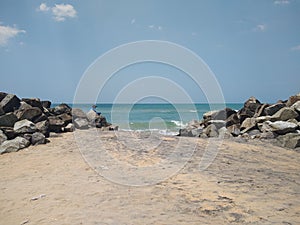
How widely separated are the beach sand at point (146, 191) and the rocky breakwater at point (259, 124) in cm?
417

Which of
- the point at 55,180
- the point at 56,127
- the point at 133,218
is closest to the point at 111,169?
the point at 55,180

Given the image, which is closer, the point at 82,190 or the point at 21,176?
the point at 82,190

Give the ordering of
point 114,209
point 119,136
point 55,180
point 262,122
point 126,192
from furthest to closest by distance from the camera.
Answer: point 262,122 → point 119,136 → point 55,180 → point 126,192 → point 114,209

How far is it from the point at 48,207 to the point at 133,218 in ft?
4.41

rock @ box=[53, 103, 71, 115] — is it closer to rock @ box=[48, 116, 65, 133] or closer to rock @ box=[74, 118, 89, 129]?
rock @ box=[74, 118, 89, 129]

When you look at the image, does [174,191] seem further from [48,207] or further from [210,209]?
[48,207]

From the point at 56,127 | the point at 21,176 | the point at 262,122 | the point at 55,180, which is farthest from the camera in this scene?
the point at 262,122

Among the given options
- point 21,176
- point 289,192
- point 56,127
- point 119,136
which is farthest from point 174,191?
point 56,127

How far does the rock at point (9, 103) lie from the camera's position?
1049cm

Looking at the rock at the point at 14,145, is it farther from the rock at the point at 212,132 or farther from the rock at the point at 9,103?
the rock at the point at 212,132

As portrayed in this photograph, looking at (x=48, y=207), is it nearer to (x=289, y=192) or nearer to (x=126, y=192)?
(x=126, y=192)

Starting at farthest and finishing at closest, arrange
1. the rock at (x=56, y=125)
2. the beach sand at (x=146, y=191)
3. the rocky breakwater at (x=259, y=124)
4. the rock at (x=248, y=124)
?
the rock at (x=248, y=124)
the rocky breakwater at (x=259, y=124)
the rock at (x=56, y=125)
the beach sand at (x=146, y=191)

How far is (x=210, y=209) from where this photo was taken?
13.0 feet

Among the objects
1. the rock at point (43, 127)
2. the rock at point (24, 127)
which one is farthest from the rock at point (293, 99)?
the rock at point (24, 127)
